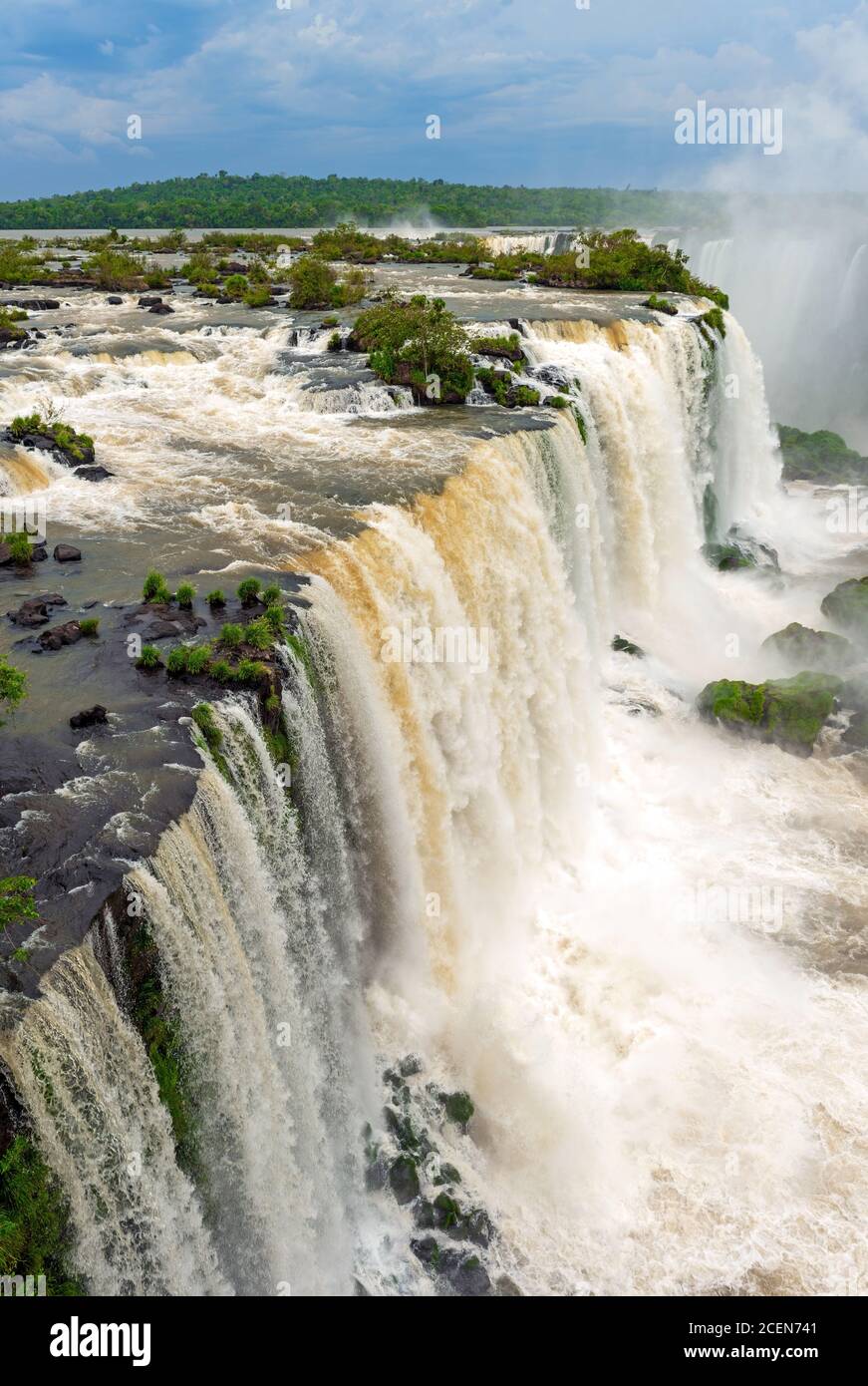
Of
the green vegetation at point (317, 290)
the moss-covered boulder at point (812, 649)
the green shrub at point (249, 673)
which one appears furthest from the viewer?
the green vegetation at point (317, 290)

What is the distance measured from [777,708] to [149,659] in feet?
45.8

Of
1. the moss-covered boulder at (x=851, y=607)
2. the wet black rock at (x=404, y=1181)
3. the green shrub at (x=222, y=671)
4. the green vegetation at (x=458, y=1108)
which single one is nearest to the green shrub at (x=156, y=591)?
the green shrub at (x=222, y=671)

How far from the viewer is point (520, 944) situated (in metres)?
14.5

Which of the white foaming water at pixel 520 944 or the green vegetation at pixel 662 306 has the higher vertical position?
the green vegetation at pixel 662 306

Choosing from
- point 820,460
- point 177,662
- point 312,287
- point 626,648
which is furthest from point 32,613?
point 820,460

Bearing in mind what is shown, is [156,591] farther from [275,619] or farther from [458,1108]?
Result: [458,1108]

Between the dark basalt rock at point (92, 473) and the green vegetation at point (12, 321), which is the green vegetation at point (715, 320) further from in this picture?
the dark basalt rock at point (92, 473)

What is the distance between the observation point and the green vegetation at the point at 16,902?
7.46 metres

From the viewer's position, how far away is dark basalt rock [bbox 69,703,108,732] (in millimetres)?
10297

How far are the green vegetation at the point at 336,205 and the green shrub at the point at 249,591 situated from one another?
154ft

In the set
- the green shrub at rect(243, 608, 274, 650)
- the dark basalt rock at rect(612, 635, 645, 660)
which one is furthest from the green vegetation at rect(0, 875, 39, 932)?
the dark basalt rock at rect(612, 635, 645, 660)

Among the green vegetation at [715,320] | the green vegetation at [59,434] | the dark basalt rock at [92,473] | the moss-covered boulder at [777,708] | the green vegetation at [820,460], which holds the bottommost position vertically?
the moss-covered boulder at [777,708]

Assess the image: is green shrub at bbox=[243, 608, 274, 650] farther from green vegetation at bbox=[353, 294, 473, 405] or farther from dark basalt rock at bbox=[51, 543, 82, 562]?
green vegetation at bbox=[353, 294, 473, 405]

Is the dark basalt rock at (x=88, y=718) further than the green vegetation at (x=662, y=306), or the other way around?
the green vegetation at (x=662, y=306)
